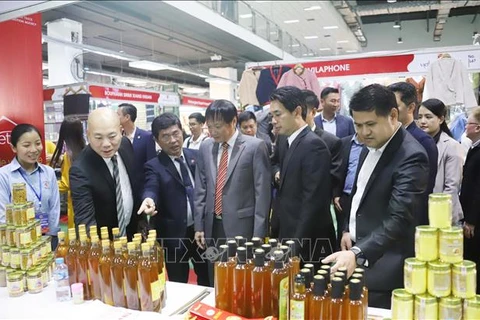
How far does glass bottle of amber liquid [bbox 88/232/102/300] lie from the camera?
72.7 inches

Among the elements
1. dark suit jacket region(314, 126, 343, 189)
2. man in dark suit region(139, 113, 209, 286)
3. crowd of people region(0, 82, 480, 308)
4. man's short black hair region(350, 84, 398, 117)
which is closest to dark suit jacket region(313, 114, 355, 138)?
crowd of people region(0, 82, 480, 308)

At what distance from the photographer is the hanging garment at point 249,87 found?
5039 millimetres

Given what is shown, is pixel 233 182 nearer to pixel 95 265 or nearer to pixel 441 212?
pixel 95 265

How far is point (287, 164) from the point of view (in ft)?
8.60

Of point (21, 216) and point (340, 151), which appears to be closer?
point (21, 216)

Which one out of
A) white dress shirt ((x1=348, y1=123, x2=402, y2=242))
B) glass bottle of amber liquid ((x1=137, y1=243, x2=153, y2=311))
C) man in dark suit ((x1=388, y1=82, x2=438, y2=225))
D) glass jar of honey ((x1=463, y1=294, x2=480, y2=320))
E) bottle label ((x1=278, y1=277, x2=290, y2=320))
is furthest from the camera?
man in dark suit ((x1=388, y1=82, x2=438, y2=225))

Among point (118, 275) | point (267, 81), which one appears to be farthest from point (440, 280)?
point (267, 81)

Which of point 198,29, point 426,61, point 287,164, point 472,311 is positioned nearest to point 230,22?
point 198,29

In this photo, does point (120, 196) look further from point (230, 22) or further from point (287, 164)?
point (230, 22)

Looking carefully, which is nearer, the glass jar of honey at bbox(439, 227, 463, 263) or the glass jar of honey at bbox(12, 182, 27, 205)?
the glass jar of honey at bbox(439, 227, 463, 263)

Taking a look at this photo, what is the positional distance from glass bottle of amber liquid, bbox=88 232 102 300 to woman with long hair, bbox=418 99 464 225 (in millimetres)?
2550

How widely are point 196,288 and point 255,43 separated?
425 inches

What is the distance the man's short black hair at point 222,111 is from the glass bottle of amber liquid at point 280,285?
143 cm

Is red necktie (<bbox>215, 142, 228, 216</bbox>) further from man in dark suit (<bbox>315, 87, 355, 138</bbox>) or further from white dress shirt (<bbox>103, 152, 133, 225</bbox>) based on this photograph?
man in dark suit (<bbox>315, 87, 355, 138</bbox>)
